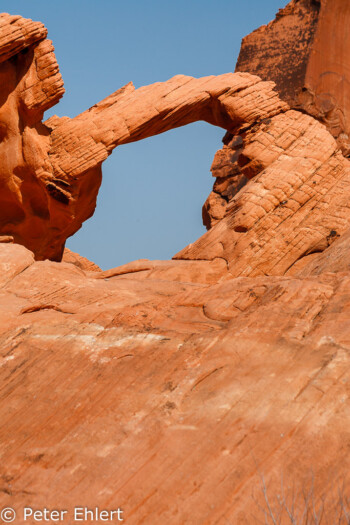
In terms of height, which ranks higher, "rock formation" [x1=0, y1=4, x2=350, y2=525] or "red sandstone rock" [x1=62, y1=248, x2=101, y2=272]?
"rock formation" [x1=0, y1=4, x2=350, y2=525]

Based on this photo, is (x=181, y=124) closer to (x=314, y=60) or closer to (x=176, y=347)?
(x=176, y=347)

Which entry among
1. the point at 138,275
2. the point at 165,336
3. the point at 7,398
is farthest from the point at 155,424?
the point at 138,275

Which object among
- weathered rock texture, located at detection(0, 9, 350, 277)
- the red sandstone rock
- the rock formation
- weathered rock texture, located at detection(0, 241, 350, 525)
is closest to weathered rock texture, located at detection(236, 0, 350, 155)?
the red sandstone rock

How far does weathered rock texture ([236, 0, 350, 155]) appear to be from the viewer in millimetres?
17312

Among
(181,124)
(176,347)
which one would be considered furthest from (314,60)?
(176,347)

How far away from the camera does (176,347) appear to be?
5012 mm

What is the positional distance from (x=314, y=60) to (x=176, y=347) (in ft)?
47.0

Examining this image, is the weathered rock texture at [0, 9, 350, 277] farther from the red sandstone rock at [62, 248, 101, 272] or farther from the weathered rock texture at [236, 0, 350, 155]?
the weathered rock texture at [236, 0, 350, 155]

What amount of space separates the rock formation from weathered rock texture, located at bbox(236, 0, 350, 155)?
7860 mm

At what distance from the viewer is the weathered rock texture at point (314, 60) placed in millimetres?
17312

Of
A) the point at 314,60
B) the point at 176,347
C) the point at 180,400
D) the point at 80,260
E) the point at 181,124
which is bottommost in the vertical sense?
the point at 80,260

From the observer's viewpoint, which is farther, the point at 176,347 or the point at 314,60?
the point at 314,60

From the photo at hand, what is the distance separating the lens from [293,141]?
995 cm

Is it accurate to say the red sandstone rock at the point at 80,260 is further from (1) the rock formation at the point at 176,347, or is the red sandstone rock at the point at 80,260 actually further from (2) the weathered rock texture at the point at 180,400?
(2) the weathered rock texture at the point at 180,400
